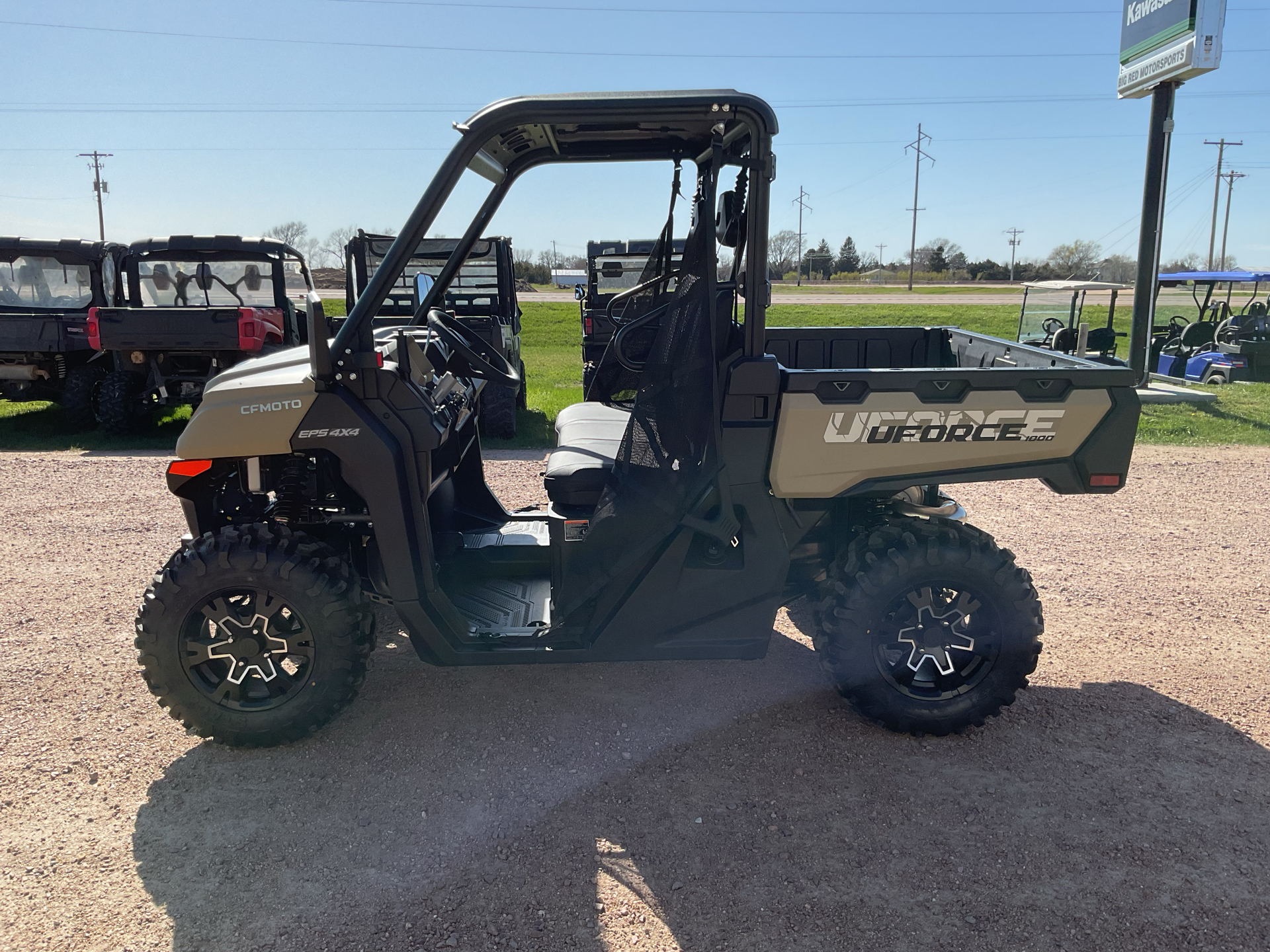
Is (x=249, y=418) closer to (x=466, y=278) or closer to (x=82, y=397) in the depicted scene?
(x=466, y=278)

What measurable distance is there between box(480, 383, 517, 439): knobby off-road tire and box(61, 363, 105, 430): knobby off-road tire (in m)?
4.31

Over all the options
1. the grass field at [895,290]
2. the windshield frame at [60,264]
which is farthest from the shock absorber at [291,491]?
the grass field at [895,290]

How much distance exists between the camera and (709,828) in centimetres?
277

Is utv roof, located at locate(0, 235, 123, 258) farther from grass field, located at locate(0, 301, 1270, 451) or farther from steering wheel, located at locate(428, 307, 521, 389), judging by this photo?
steering wheel, located at locate(428, 307, 521, 389)

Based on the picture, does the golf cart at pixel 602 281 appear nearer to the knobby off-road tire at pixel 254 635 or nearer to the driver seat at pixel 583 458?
the driver seat at pixel 583 458

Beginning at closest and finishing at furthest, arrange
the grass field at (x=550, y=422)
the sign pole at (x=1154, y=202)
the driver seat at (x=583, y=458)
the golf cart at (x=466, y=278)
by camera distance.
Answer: the driver seat at (x=583, y=458) < the grass field at (x=550, y=422) < the golf cart at (x=466, y=278) < the sign pole at (x=1154, y=202)

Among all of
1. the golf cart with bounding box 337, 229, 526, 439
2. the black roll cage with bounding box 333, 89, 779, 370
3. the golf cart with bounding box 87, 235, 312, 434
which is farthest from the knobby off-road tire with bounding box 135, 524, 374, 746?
the golf cart with bounding box 337, 229, 526, 439

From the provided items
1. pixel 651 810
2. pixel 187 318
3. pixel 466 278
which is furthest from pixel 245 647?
pixel 466 278

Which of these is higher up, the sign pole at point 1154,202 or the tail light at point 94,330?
the sign pole at point 1154,202

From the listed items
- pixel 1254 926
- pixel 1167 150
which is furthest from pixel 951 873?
pixel 1167 150

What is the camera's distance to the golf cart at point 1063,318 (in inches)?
517

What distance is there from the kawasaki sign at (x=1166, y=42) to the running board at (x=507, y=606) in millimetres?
11761

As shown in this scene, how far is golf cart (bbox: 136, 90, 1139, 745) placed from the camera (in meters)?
2.99

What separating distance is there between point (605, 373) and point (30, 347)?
8.57 meters
